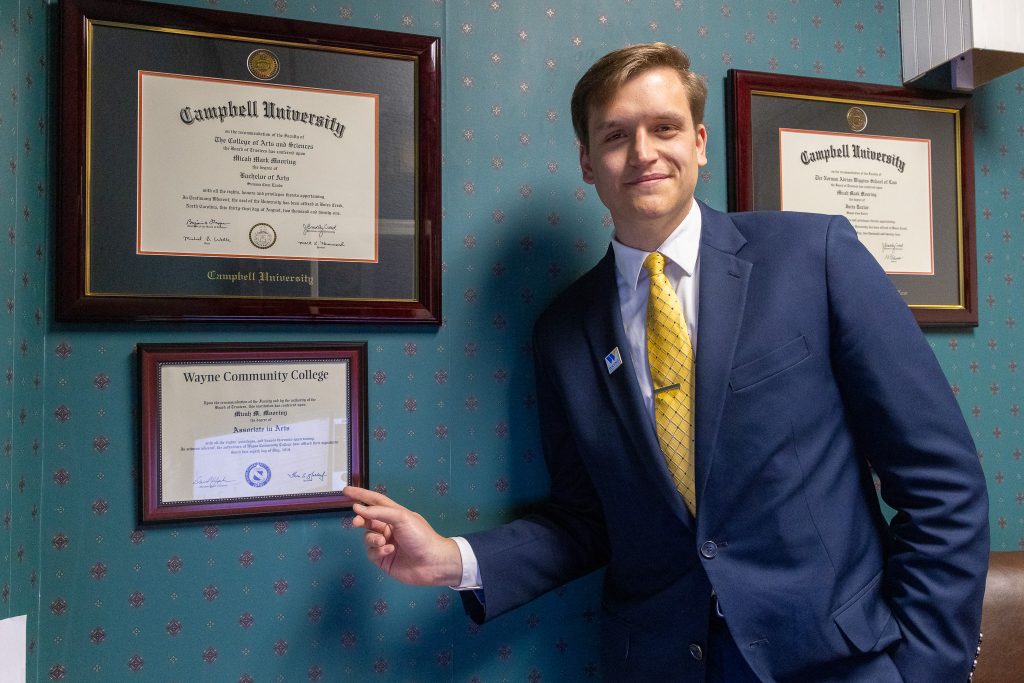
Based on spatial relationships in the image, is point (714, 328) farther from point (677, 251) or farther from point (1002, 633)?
point (1002, 633)

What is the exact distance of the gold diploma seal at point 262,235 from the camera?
1.37 m

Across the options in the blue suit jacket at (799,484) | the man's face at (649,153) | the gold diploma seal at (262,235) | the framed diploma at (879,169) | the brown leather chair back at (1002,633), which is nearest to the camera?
the blue suit jacket at (799,484)

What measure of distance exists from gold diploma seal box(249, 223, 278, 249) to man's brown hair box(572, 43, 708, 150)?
2.15ft

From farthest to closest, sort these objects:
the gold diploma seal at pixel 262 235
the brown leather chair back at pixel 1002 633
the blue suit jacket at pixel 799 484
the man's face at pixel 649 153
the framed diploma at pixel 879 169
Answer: the framed diploma at pixel 879 169, the brown leather chair back at pixel 1002 633, the gold diploma seal at pixel 262 235, the man's face at pixel 649 153, the blue suit jacket at pixel 799 484

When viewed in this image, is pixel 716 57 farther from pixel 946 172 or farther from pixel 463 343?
pixel 463 343

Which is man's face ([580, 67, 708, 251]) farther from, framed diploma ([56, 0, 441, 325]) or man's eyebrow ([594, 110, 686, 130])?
framed diploma ([56, 0, 441, 325])

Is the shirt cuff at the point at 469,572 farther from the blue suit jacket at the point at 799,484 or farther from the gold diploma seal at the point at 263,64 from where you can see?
the gold diploma seal at the point at 263,64

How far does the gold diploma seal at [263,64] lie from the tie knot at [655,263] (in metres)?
Answer: 0.83

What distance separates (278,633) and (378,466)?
37 centimetres

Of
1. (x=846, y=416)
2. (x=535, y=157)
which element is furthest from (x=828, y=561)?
(x=535, y=157)
